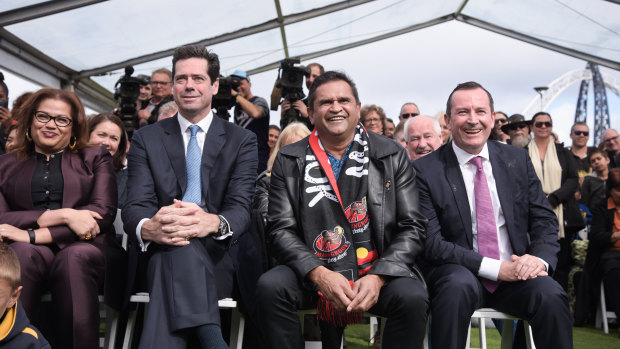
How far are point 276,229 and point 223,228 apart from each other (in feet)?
0.79

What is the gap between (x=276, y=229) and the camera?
99.9 inches

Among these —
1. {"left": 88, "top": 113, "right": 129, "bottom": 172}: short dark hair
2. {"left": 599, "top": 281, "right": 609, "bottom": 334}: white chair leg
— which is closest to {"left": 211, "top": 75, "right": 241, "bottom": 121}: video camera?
{"left": 88, "top": 113, "right": 129, "bottom": 172}: short dark hair

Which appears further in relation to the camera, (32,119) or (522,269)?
(32,119)

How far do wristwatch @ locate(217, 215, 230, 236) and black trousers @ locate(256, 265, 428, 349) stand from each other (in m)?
0.28

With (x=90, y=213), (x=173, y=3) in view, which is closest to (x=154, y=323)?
(x=90, y=213)

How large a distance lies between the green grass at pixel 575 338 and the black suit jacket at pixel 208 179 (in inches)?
58.0

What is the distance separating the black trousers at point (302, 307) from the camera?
2207 mm

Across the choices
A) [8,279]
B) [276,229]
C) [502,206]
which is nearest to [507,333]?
[502,206]

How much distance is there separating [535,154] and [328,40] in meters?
5.76

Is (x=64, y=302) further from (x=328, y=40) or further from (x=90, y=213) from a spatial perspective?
(x=328, y=40)

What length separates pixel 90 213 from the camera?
273 cm

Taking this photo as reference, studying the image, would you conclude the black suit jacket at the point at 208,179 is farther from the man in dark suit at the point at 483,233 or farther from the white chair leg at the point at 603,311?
the white chair leg at the point at 603,311

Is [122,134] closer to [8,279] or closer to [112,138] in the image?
[112,138]

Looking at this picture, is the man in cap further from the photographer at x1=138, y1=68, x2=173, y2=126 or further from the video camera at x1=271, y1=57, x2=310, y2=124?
the photographer at x1=138, y1=68, x2=173, y2=126
